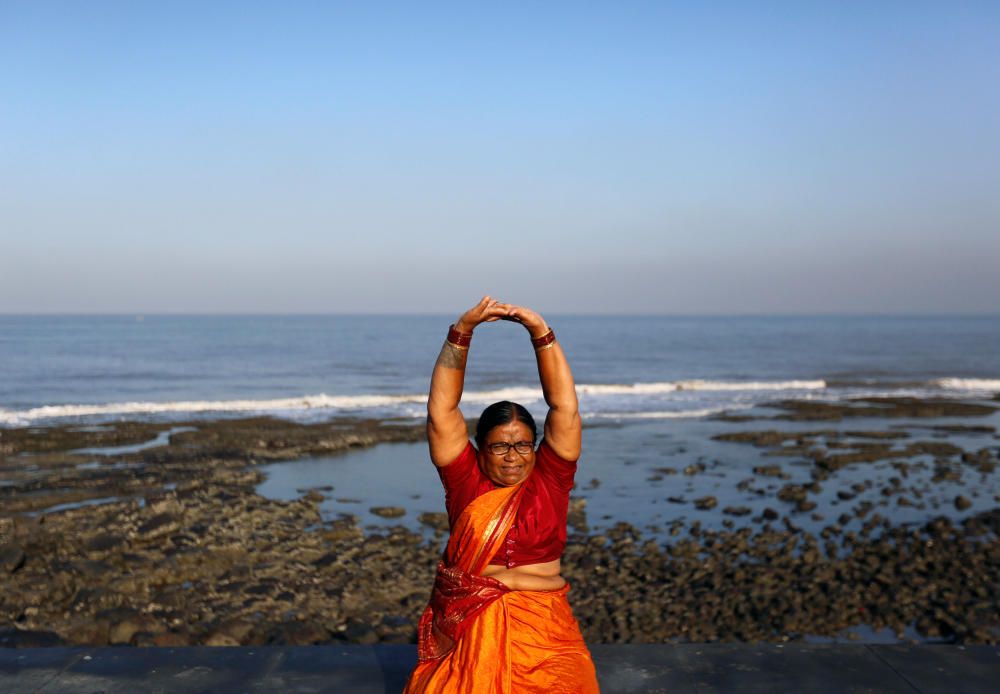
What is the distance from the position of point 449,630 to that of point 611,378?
121ft

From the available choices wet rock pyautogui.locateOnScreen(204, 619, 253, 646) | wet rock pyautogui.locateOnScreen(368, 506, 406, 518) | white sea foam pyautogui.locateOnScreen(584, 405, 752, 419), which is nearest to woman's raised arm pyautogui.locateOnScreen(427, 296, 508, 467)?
wet rock pyautogui.locateOnScreen(204, 619, 253, 646)

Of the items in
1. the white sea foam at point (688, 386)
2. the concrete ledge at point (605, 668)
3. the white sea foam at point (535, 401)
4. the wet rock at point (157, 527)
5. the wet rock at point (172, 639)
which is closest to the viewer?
→ the concrete ledge at point (605, 668)

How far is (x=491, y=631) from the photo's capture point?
3117 mm

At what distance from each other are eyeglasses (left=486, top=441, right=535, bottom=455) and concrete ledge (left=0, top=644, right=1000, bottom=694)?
155 cm

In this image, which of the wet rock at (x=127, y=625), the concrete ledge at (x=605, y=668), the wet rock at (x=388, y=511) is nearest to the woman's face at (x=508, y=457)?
the concrete ledge at (x=605, y=668)

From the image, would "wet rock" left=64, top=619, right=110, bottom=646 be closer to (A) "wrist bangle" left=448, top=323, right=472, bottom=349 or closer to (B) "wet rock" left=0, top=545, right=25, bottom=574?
(B) "wet rock" left=0, top=545, right=25, bottom=574

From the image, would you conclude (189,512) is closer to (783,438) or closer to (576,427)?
(576,427)

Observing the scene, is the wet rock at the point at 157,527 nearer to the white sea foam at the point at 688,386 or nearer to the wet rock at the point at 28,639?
the wet rock at the point at 28,639

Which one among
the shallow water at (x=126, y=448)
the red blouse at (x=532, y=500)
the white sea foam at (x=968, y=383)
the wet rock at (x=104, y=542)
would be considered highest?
the red blouse at (x=532, y=500)

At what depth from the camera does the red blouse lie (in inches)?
125

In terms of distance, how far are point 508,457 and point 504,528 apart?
26cm

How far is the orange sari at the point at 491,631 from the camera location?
3.08 metres

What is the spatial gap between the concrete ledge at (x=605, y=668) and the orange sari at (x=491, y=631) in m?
1.03

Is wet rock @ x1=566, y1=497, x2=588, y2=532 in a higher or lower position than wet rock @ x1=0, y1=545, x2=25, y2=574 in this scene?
higher
